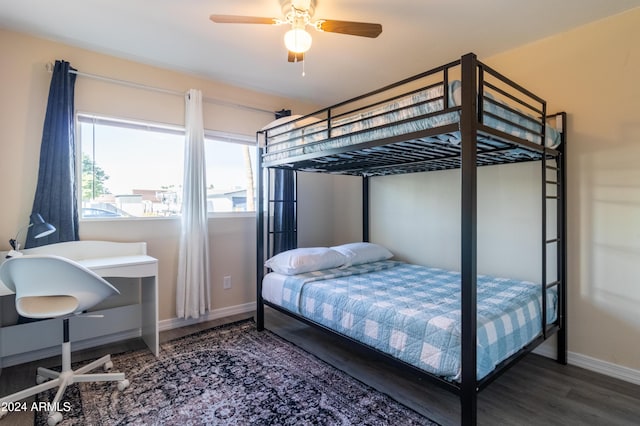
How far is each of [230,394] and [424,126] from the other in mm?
2004

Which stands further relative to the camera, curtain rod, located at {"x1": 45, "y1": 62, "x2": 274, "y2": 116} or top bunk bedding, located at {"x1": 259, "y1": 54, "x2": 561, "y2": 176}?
curtain rod, located at {"x1": 45, "y1": 62, "x2": 274, "y2": 116}

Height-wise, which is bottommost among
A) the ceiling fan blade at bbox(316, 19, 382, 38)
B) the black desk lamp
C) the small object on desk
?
the small object on desk

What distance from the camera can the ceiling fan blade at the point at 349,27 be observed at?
1.91m

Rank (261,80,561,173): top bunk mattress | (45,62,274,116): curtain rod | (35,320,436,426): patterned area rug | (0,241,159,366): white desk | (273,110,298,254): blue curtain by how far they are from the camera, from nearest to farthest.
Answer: (261,80,561,173): top bunk mattress → (35,320,436,426): patterned area rug → (0,241,159,366): white desk → (45,62,274,116): curtain rod → (273,110,298,254): blue curtain

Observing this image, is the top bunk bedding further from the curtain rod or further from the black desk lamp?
the black desk lamp

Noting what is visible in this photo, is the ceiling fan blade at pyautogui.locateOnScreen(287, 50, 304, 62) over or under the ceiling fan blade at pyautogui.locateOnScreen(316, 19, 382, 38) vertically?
under

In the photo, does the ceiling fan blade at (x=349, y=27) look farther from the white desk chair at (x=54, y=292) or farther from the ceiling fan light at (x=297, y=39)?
the white desk chair at (x=54, y=292)

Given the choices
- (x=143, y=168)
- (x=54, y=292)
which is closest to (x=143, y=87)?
(x=143, y=168)

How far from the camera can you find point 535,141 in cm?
211

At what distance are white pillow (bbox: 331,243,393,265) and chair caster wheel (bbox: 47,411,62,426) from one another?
2.37 m

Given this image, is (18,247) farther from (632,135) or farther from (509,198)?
(632,135)

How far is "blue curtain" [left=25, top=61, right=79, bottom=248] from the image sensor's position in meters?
2.46

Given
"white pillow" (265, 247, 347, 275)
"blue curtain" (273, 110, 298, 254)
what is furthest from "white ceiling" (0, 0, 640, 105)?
"white pillow" (265, 247, 347, 275)

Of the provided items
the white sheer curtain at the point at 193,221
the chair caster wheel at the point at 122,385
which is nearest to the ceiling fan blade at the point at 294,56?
the white sheer curtain at the point at 193,221
